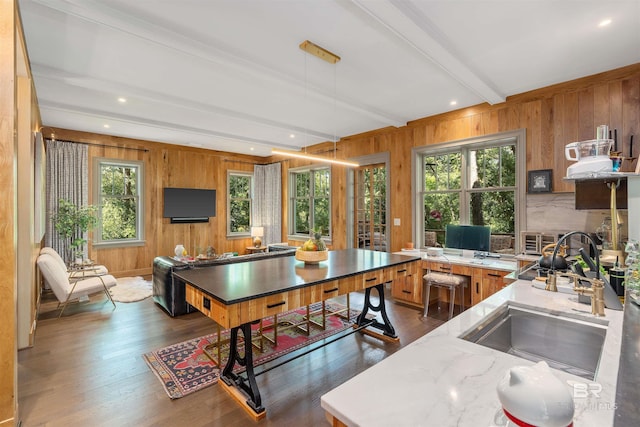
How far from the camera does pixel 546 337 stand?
4.73ft

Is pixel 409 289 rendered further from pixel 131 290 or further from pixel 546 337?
pixel 131 290

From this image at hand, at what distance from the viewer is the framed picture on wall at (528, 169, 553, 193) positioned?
143 inches

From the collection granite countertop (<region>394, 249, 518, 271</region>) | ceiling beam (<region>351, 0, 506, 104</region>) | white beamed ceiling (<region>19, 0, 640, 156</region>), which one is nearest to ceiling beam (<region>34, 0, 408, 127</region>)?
white beamed ceiling (<region>19, 0, 640, 156</region>)

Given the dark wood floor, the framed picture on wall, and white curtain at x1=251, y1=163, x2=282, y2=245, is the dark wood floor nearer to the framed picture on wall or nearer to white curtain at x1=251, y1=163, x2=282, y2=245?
the framed picture on wall

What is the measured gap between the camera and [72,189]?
5.61 metres

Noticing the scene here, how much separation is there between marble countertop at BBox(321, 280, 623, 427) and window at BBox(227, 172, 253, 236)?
7269 mm

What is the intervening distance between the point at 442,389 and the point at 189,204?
23.1 ft

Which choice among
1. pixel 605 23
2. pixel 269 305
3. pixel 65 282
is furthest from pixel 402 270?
pixel 65 282

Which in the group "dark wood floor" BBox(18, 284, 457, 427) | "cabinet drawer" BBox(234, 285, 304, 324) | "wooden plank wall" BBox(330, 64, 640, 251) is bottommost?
"dark wood floor" BBox(18, 284, 457, 427)

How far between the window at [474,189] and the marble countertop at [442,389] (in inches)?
133

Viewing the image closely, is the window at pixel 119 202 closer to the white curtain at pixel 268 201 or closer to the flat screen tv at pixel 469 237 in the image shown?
the white curtain at pixel 268 201

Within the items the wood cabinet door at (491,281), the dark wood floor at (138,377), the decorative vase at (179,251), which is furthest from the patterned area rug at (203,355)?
the decorative vase at (179,251)

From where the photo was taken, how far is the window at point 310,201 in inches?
273

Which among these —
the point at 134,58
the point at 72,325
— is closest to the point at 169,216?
the point at 72,325
